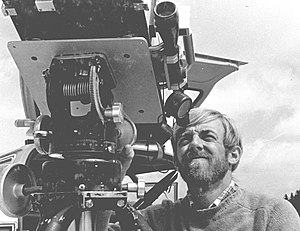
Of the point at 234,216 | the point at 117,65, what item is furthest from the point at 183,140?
the point at 117,65

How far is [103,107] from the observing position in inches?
69.3

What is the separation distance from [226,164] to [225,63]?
1.43 meters

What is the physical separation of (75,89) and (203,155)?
1.78 feet

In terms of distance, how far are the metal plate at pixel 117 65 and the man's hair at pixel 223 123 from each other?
0.51ft

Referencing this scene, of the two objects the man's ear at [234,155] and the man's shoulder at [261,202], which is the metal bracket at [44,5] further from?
the man's shoulder at [261,202]

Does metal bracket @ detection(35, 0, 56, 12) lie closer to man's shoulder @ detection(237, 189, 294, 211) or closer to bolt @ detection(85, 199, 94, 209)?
bolt @ detection(85, 199, 94, 209)

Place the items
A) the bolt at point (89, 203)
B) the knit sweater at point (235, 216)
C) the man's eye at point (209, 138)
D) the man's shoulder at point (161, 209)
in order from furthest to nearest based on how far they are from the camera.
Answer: the man's shoulder at point (161, 209)
the man's eye at point (209, 138)
the knit sweater at point (235, 216)
the bolt at point (89, 203)

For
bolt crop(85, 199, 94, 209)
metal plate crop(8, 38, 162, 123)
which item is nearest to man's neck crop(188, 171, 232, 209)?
metal plate crop(8, 38, 162, 123)

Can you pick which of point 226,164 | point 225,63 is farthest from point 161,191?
point 226,164

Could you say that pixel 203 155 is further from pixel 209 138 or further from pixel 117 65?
pixel 117 65

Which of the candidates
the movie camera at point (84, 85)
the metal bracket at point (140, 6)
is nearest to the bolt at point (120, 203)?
the movie camera at point (84, 85)

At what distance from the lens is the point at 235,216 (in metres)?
2.00

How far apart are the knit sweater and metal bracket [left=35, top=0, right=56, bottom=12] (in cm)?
85

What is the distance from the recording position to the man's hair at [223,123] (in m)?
2.09
